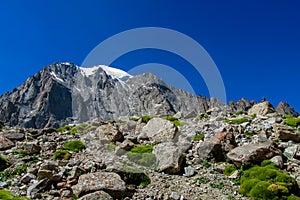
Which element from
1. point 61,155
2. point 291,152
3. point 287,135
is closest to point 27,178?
point 61,155

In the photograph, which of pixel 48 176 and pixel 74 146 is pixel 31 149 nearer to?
pixel 74 146

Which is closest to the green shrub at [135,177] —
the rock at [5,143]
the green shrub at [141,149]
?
the green shrub at [141,149]

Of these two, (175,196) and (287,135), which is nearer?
(175,196)

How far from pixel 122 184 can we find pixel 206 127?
15646 millimetres

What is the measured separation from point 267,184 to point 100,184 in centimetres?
850

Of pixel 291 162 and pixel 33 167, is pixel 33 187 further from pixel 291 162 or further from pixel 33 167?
pixel 291 162

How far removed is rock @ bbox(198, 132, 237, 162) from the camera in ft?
65.5

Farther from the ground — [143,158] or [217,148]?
A: [217,148]

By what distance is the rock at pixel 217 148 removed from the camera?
1995 centimetres

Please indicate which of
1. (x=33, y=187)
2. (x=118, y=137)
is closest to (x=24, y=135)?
(x=118, y=137)

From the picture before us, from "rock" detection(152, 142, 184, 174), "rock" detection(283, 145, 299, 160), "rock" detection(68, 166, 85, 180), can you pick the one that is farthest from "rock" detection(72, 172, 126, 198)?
"rock" detection(283, 145, 299, 160)

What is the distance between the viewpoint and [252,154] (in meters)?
17.6

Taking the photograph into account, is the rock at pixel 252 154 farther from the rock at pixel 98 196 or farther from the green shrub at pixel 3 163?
the green shrub at pixel 3 163

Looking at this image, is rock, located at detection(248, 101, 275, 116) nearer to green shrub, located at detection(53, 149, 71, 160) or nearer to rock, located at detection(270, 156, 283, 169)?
rock, located at detection(270, 156, 283, 169)
